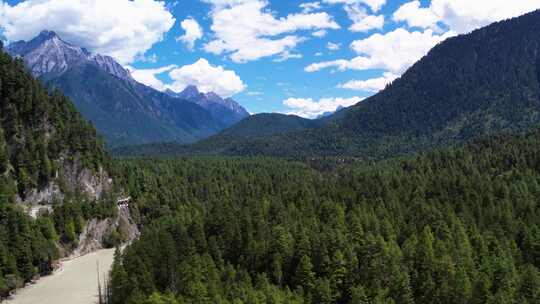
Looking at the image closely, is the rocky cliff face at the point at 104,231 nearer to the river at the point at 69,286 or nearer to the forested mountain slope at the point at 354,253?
the river at the point at 69,286

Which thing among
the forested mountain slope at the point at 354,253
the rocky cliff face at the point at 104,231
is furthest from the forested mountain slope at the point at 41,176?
the forested mountain slope at the point at 354,253

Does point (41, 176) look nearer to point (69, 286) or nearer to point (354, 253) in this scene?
→ point (69, 286)

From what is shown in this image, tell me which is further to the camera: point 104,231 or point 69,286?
point 104,231

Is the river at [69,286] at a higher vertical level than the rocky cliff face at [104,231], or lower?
lower

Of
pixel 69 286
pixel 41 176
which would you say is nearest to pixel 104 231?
pixel 41 176

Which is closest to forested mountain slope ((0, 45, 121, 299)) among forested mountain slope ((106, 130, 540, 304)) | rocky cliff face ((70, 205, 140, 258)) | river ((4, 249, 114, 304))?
rocky cliff face ((70, 205, 140, 258))

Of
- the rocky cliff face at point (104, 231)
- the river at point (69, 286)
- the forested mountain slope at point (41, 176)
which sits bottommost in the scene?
the river at point (69, 286)

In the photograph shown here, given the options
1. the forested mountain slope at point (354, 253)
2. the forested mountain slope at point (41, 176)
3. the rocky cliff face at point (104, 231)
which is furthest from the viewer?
the rocky cliff face at point (104, 231)
